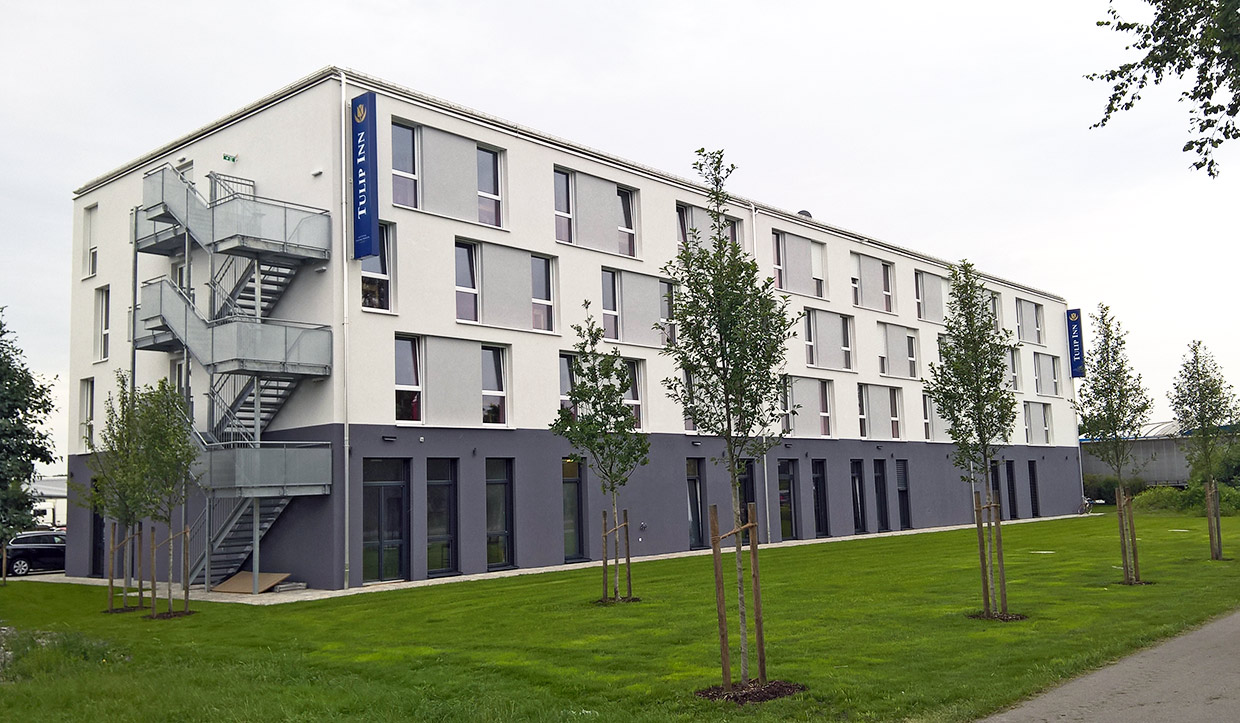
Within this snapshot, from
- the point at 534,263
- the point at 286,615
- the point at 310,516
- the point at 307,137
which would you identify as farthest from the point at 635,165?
the point at 286,615

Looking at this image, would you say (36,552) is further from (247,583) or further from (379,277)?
(379,277)

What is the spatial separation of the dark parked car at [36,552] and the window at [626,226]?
70.4ft

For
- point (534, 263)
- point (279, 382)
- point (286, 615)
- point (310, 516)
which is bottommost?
point (286, 615)

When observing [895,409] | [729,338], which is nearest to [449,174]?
[729,338]

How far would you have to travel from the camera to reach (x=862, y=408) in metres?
40.0

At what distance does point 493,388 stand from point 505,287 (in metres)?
2.67

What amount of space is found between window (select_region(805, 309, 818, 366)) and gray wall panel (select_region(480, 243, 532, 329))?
13573 mm

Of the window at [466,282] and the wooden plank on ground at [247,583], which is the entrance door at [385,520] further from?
the window at [466,282]

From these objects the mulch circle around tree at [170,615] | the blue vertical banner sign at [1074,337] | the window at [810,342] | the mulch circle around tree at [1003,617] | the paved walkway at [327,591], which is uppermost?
the blue vertical banner sign at [1074,337]

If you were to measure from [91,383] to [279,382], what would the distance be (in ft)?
39.9

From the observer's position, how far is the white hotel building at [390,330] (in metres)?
23.2

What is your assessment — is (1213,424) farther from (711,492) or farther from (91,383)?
(91,383)

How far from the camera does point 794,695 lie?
906 centimetres

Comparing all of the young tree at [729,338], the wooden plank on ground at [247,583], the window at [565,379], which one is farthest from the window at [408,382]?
the young tree at [729,338]
